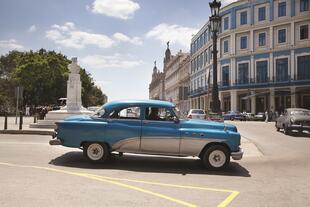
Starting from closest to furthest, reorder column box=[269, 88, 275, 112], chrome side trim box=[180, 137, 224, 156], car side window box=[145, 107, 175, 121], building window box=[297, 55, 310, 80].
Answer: chrome side trim box=[180, 137, 224, 156] < car side window box=[145, 107, 175, 121] < building window box=[297, 55, 310, 80] < column box=[269, 88, 275, 112]

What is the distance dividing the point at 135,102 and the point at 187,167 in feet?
7.34

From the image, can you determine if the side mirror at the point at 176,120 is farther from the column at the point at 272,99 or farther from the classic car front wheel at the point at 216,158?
the column at the point at 272,99

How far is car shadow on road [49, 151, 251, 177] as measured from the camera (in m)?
9.19

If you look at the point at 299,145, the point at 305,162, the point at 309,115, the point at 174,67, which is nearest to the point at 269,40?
the point at 309,115

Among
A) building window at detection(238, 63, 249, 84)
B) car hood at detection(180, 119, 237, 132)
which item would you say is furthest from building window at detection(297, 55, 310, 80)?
car hood at detection(180, 119, 237, 132)

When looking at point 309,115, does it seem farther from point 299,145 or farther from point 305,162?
point 305,162

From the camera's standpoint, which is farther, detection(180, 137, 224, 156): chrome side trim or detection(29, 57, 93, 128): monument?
detection(29, 57, 93, 128): monument

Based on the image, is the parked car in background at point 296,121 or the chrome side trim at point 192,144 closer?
the chrome side trim at point 192,144

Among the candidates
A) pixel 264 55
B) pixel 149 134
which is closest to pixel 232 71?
pixel 264 55

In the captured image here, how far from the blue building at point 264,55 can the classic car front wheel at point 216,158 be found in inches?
1672

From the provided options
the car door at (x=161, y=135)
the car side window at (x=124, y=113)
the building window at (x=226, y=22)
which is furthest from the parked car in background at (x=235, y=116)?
the car side window at (x=124, y=113)

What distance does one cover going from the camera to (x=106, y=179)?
780cm

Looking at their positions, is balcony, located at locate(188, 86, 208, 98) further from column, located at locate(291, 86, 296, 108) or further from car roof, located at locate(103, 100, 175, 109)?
car roof, located at locate(103, 100, 175, 109)

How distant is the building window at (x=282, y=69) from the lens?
51844 millimetres
